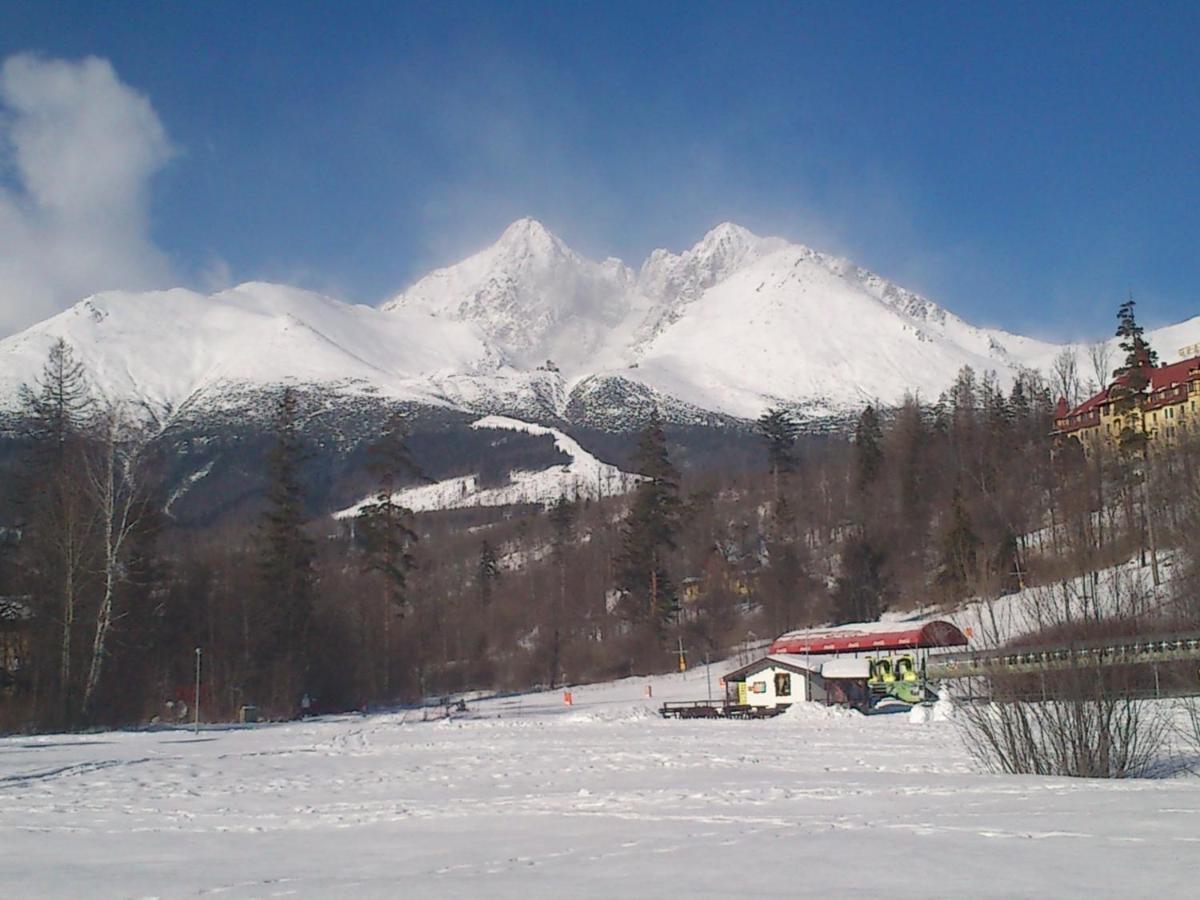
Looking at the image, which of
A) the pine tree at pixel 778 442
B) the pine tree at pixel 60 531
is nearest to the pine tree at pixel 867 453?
the pine tree at pixel 778 442

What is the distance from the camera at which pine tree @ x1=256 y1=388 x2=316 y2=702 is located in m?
49.6

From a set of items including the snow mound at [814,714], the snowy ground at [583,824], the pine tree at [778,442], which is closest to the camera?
the snowy ground at [583,824]

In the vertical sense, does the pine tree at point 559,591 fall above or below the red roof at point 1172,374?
below

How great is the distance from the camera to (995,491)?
241 feet

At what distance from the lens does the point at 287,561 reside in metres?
50.6

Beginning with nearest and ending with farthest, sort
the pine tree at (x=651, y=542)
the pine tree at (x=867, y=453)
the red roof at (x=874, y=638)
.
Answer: the red roof at (x=874, y=638) < the pine tree at (x=651, y=542) < the pine tree at (x=867, y=453)

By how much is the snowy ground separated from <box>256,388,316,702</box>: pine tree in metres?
23.2

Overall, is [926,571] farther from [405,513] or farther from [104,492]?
[104,492]

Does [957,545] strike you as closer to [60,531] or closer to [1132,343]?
[1132,343]

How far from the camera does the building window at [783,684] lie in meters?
48.2

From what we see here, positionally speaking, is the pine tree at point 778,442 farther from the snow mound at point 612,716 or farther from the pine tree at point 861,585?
the snow mound at point 612,716

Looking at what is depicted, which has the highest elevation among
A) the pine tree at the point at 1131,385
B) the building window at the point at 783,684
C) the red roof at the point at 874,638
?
the pine tree at the point at 1131,385

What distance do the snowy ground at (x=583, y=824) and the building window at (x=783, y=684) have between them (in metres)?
22.0

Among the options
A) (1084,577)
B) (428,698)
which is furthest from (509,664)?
(1084,577)
